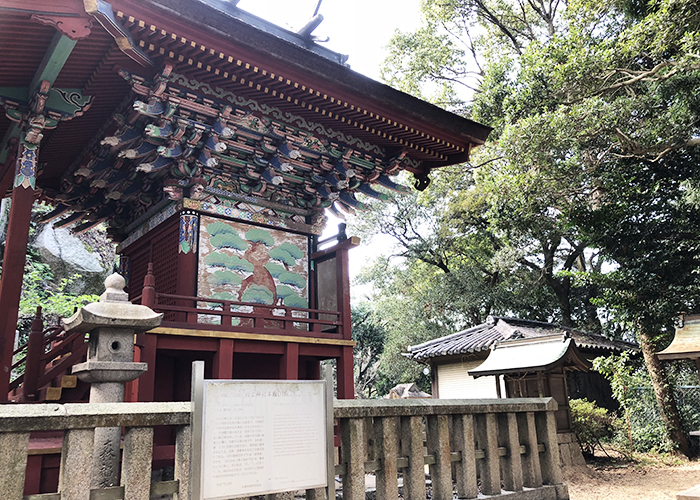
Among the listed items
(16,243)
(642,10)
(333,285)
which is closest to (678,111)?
(642,10)

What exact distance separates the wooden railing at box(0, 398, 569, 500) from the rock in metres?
17.2

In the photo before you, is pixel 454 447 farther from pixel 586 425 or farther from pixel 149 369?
pixel 586 425

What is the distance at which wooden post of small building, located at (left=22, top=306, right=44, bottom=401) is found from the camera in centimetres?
573

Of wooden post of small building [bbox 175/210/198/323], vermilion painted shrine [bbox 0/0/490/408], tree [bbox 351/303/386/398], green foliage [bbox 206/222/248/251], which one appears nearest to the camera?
vermilion painted shrine [bbox 0/0/490/408]

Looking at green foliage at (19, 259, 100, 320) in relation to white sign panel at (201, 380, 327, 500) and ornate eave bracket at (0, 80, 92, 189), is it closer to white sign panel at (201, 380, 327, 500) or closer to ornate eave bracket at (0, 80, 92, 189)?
ornate eave bracket at (0, 80, 92, 189)

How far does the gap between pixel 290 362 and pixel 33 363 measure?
3.24 m

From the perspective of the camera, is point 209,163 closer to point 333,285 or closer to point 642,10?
point 333,285

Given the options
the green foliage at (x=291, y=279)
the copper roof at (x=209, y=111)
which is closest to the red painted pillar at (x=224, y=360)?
the green foliage at (x=291, y=279)

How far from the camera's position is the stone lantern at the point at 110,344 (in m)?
3.95

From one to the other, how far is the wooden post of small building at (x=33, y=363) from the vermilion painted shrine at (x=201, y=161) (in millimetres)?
21

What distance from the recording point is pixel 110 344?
415 centimetres

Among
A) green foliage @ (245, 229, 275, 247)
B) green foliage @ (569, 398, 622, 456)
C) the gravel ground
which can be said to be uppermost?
green foliage @ (245, 229, 275, 247)

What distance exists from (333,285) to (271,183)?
6.62 feet

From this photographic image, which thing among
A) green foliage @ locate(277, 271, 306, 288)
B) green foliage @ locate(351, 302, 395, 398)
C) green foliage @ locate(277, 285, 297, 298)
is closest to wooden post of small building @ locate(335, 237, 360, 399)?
green foliage @ locate(277, 271, 306, 288)
